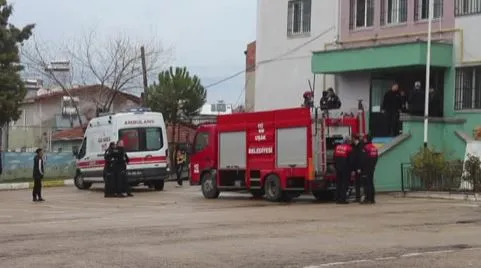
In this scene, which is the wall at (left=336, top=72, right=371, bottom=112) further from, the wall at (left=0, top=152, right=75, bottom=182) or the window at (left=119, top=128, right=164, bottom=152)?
the wall at (left=0, top=152, right=75, bottom=182)

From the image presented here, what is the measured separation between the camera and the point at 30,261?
11.0 metres

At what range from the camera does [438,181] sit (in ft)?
79.2

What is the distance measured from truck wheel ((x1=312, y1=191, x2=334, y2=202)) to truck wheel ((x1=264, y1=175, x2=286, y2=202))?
1.03 metres

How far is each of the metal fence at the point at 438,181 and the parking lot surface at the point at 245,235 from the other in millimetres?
1819

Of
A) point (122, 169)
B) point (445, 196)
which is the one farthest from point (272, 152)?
point (122, 169)

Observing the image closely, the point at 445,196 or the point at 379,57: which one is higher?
the point at 379,57

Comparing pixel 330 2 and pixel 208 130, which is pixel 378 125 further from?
pixel 208 130

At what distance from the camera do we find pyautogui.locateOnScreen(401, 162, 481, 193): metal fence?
23073 mm

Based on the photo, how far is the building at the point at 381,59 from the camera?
26797 mm

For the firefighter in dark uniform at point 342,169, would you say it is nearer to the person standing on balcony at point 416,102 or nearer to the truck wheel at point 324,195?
the truck wheel at point 324,195

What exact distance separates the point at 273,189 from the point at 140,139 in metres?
8.11

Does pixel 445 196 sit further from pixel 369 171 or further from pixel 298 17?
pixel 298 17

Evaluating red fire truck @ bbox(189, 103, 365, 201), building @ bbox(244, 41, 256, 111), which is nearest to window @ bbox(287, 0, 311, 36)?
red fire truck @ bbox(189, 103, 365, 201)

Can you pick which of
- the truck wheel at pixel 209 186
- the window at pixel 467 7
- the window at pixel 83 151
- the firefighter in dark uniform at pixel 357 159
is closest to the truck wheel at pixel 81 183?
the window at pixel 83 151
